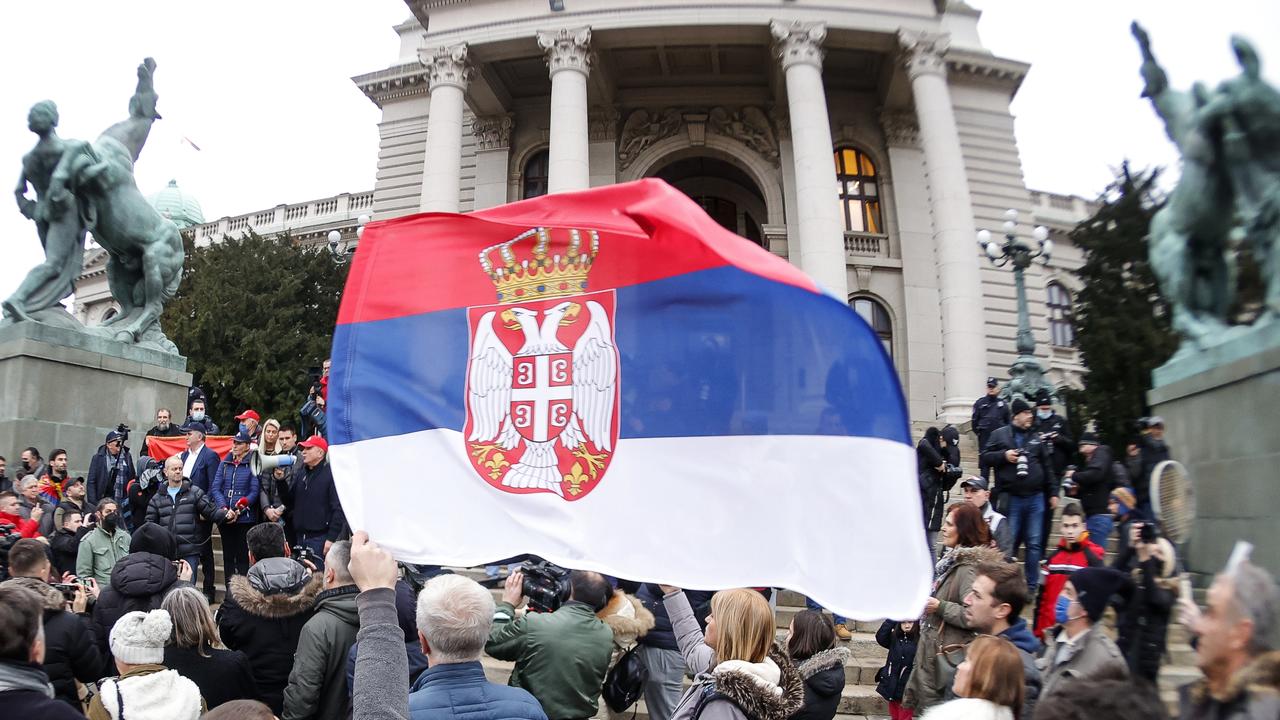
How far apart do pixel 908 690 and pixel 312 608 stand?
10.3ft

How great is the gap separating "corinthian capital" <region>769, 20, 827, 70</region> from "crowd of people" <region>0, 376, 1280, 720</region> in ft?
57.4

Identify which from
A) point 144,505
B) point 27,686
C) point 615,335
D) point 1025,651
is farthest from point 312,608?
point 144,505

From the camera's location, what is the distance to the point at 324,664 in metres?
3.57

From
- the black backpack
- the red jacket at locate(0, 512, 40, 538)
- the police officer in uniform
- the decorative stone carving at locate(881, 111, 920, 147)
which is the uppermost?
the decorative stone carving at locate(881, 111, 920, 147)

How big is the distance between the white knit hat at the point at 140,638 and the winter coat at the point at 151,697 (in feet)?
0.22

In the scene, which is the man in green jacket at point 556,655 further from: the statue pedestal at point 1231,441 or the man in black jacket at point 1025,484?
the statue pedestal at point 1231,441

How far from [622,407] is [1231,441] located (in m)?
7.59

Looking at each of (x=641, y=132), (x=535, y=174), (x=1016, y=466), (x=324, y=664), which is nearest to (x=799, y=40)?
(x=641, y=132)

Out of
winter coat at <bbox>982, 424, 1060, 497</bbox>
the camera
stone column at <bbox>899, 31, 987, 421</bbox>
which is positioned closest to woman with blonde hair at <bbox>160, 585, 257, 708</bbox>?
the camera

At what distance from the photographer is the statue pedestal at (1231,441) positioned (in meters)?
7.58

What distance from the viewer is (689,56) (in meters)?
25.0

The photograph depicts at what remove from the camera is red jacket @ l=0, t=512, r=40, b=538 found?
291 inches

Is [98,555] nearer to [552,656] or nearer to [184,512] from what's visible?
[184,512]

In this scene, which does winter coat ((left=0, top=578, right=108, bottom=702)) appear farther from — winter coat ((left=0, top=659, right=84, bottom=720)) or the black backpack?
the black backpack
